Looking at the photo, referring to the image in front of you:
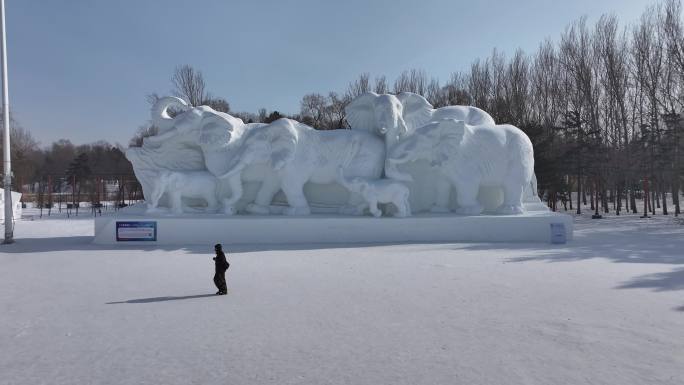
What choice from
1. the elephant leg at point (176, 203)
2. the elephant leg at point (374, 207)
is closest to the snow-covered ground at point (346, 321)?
the elephant leg at point (374, 207)

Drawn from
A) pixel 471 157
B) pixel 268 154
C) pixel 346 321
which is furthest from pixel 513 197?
pixel 346 321

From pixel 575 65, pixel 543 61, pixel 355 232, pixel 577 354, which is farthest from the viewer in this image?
pixel 543 61

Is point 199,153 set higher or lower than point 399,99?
lower

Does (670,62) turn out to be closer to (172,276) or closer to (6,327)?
(172,276)

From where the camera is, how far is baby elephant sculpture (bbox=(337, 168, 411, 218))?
7.92 metres

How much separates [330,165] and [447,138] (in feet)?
8.07

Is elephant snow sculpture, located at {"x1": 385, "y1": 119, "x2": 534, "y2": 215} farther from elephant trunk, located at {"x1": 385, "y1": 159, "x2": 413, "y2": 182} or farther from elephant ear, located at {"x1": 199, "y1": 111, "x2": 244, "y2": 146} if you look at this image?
elephant ear, located at {"x1": 199, "y1": 111, "x2": 244, "y2": 146}

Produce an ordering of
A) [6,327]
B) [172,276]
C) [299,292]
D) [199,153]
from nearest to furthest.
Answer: [6,327] → [299,292] → [172,276] → [199,153]

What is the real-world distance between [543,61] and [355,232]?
2013cm

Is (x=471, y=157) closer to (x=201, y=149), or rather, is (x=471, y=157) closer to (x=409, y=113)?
(x=409, y=113)

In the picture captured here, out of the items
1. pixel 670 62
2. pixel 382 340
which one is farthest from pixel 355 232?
pixel 670 62

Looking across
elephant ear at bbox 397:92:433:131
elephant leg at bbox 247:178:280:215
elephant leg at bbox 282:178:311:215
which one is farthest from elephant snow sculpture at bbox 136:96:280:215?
elephant ear at bbox 397:92:433:131

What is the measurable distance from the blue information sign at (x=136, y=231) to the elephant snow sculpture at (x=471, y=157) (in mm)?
4735

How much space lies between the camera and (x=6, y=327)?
3.31 m
